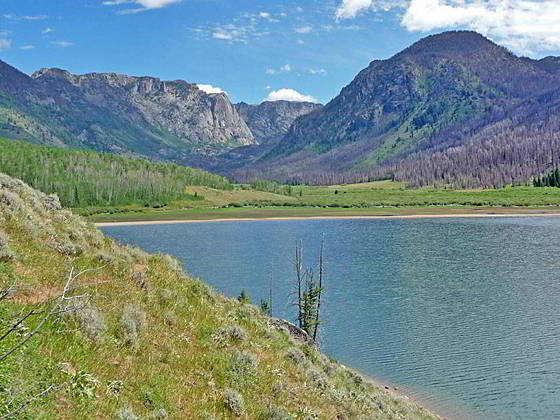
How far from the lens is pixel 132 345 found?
12.3 m

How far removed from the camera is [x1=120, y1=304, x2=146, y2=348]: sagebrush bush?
40.6 feet

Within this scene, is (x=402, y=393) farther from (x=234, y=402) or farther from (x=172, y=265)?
(x=234, y=402)

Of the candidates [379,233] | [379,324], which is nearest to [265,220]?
[379,233]

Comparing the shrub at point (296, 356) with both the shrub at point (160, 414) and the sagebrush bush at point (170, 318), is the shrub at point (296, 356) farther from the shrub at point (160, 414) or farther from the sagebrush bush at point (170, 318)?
the shrub at point (160, 414)

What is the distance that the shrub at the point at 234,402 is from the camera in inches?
469

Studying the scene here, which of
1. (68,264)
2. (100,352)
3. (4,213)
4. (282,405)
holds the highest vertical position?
(4,213)

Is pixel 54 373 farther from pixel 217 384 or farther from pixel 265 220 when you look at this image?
pixel 265 220

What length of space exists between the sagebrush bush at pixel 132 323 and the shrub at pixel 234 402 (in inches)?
98.9

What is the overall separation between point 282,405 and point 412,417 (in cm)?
1313

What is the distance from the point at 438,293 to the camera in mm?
60125

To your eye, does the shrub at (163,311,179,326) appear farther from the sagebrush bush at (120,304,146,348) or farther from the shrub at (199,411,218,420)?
the shrub at (199,411,218,420)

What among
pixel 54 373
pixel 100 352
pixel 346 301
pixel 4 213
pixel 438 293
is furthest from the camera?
pixel 438 293

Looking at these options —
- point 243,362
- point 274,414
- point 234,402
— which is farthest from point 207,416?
point 243,362

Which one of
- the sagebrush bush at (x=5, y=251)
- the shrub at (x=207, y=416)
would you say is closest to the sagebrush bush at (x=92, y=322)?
the shrub at (x=207, y=416)
